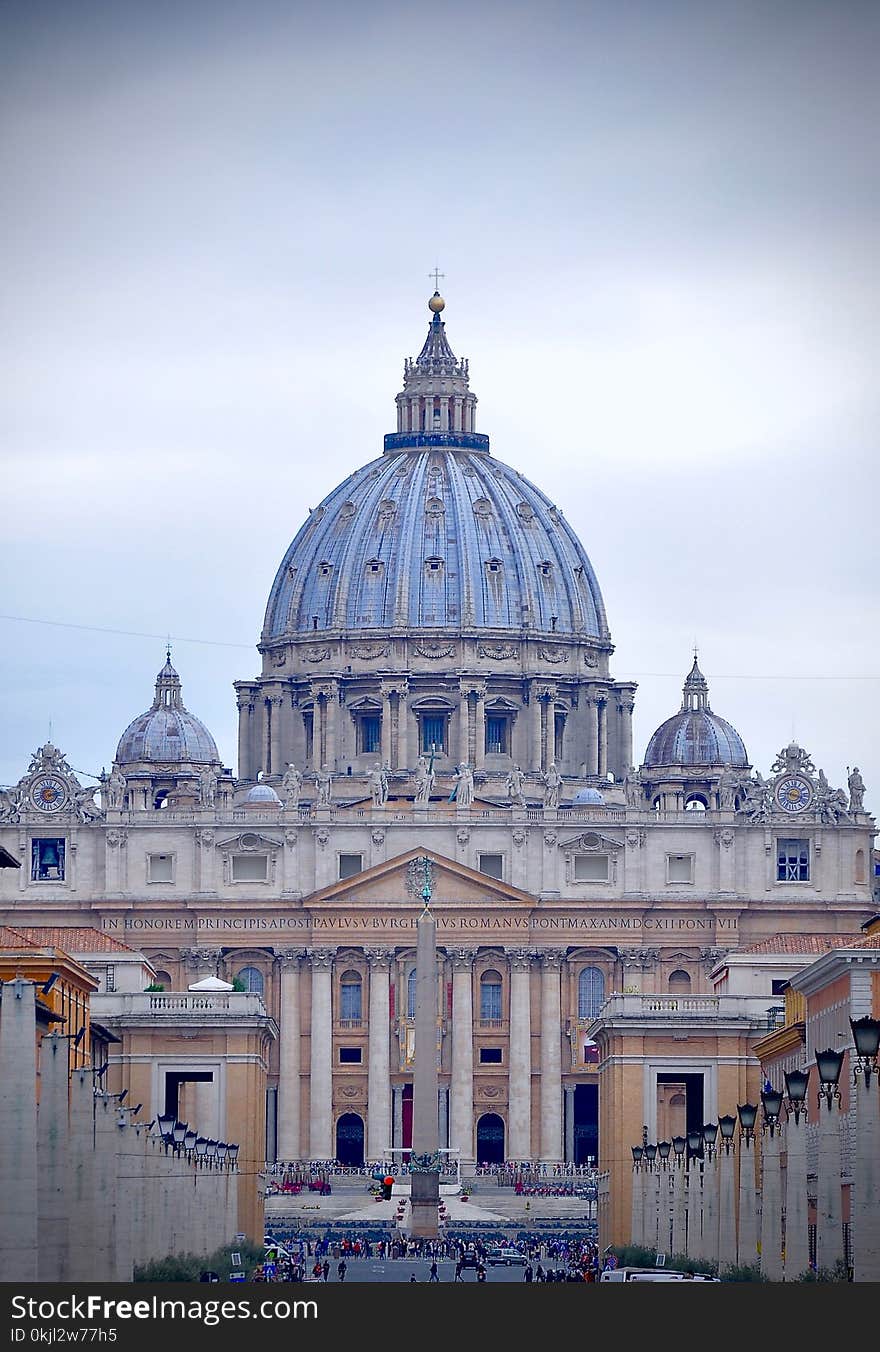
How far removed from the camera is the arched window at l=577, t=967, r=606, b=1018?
190500 millimetres

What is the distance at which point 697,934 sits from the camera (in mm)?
191500

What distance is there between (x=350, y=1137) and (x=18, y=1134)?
119 metres

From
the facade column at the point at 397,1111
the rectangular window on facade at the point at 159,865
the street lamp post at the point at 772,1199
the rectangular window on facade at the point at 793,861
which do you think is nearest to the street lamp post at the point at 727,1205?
the street lamp post at the point at 772,1199

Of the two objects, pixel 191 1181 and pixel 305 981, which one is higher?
pixel 305 981

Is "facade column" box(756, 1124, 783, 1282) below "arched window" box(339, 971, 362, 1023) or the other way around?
below

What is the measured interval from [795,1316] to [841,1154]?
14750mm

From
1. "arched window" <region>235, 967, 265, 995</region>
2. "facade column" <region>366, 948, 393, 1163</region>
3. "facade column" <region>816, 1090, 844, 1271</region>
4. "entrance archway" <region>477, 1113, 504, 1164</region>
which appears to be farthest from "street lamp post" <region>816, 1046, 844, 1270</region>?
"arched window" <region>235, 967, 265, 995</region>

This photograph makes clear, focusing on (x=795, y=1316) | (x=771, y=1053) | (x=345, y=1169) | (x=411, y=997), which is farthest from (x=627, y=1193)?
(x=795, y=1316)

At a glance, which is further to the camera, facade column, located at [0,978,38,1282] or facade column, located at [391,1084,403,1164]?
facade column, located at [391,1084,403,1164]

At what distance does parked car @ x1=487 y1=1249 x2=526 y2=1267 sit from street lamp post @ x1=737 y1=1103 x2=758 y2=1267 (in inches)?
1261

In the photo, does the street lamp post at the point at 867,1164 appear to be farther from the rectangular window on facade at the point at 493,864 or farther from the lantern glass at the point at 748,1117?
the rectangular window on facade at the point at 493,864

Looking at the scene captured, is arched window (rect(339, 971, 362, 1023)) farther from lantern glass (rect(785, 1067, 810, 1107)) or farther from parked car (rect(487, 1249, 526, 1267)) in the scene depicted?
lantern glass (rect(785, 1067, 810, 1107))

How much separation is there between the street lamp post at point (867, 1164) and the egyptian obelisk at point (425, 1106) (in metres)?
69.2

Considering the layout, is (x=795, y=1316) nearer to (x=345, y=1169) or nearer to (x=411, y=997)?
(x=345, y=1169)
